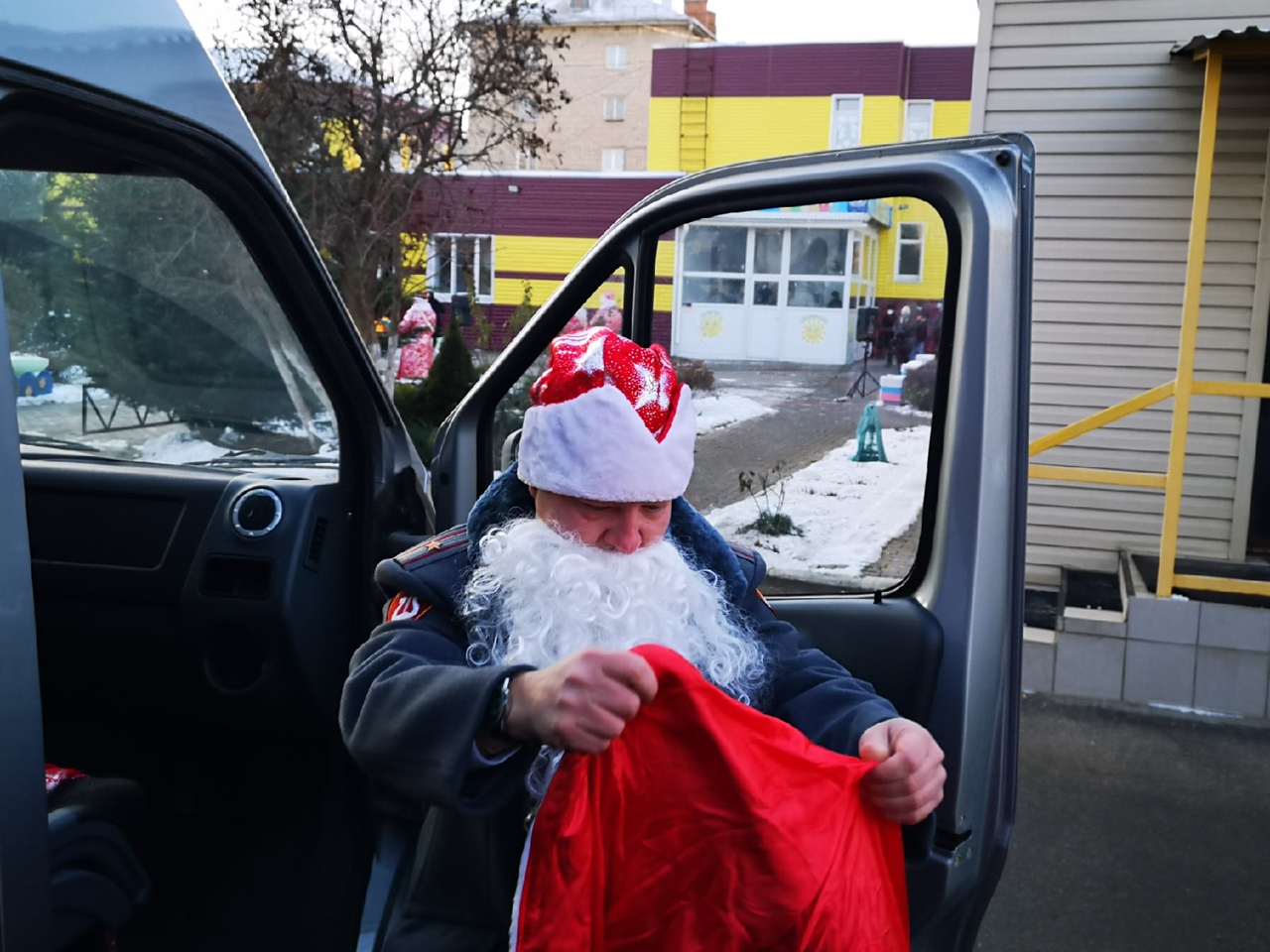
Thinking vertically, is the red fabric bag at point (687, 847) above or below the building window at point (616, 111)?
below

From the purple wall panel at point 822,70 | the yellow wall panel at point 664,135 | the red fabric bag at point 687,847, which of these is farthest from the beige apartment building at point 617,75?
the red fabric bag at point 687,847

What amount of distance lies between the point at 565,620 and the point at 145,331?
1.73 metres

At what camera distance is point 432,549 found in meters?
1.83

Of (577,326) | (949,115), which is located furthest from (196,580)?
(949,115)

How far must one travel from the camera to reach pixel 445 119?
29.8 feet

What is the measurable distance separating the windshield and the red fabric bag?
173 cm

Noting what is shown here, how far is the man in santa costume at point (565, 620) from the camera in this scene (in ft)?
5.31

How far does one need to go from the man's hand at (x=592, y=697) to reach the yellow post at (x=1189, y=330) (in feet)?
16.5

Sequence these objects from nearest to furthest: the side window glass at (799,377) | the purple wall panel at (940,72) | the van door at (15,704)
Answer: the van door at (15,704) < the side window glass at (799,377) < the purple wall panel at (940,72)

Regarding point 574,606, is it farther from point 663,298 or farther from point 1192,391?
point 1192,391

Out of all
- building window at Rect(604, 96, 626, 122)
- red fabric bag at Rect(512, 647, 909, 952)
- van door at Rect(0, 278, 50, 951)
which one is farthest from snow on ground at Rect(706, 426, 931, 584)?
building window at Rect(604, 96, 626, 122)

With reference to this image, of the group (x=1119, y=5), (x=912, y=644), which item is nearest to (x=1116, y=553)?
(x=1119, y=5)

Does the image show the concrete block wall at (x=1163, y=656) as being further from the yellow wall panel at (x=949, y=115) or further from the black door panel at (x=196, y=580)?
the yellow wall panel at (x=949, y=115)

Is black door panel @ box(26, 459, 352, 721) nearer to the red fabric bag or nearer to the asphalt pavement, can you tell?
the red fabric bag
